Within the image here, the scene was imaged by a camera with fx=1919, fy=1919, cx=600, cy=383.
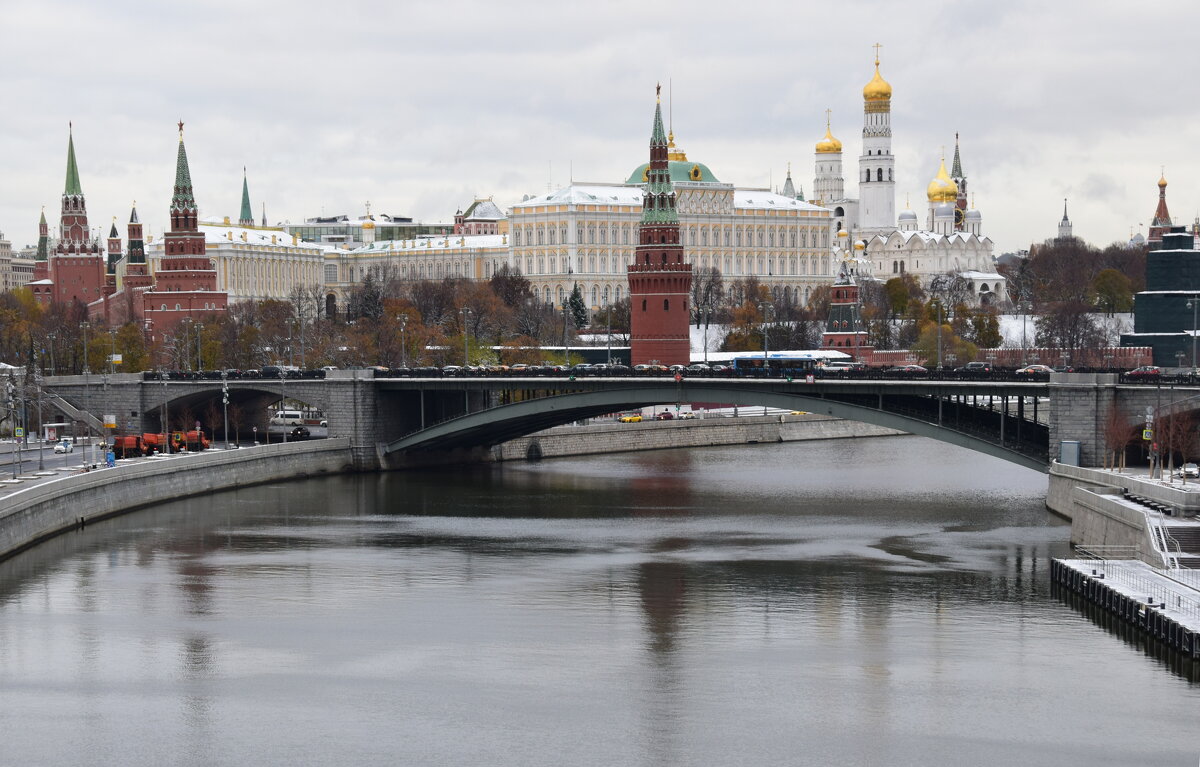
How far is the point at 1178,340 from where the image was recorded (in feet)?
264

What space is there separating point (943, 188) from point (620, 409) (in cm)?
11508

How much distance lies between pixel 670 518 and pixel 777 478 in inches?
427

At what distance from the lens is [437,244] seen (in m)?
155

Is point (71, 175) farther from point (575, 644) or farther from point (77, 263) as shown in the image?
point (575, 644)

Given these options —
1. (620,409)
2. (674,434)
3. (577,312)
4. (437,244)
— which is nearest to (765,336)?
(674,434)

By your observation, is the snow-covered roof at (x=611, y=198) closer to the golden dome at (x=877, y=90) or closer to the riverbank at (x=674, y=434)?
the golden dome at (x=877, y=90)

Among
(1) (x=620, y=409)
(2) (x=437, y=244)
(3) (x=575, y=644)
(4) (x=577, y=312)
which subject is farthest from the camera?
(2) (x=437, y=244)

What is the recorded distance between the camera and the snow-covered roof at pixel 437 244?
150875 mm

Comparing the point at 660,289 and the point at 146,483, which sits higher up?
the point at 660,289

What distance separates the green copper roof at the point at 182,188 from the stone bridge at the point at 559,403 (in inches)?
1346

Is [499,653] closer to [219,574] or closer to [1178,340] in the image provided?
[219,574]

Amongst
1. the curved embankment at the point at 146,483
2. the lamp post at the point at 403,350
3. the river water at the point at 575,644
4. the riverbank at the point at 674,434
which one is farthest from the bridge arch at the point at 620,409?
the lamp post at the point at 403,350

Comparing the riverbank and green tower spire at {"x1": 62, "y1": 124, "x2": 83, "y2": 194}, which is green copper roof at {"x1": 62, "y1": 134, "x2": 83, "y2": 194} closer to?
green tower spire at {"x1": 62, "y1": 124, "x2": 83, "y2": 194}

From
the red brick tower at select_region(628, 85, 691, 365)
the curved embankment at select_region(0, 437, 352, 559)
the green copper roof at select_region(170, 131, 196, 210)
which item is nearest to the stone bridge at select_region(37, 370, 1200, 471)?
the curved embankment at select_region(0, 437, 352, 559)
